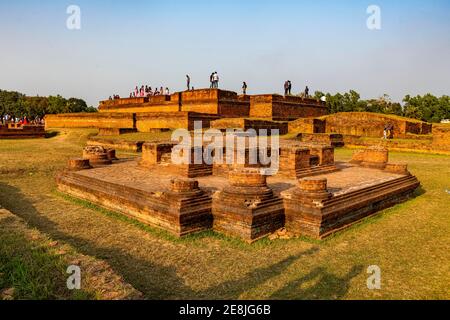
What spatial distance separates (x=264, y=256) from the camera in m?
4.30

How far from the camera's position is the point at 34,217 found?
5.89 metres

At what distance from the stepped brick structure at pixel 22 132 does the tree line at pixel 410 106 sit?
26.0 meters

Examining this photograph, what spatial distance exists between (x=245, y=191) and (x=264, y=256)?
1.04m

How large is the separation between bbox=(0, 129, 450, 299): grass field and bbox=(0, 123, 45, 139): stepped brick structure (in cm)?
1219

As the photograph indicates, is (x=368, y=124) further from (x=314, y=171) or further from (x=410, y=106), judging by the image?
(x=410, y=106)

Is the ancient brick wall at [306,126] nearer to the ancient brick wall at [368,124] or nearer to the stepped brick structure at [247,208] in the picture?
the ancient brick wall at [368,124]

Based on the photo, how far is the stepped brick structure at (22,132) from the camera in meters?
16.9

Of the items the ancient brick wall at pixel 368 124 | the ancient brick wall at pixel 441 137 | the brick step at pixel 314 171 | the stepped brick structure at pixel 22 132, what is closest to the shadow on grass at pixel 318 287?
the brick step at pixel 314 171

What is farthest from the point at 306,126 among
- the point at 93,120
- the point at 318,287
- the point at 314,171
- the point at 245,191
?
the point at 318,287

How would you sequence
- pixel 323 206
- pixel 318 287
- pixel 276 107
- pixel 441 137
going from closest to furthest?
pixel 318 287 < pixel 323 206 < pixel 441 137 < pixel 276 107

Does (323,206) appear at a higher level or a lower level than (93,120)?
lower

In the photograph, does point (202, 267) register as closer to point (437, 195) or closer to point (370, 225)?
point (370, 225)
